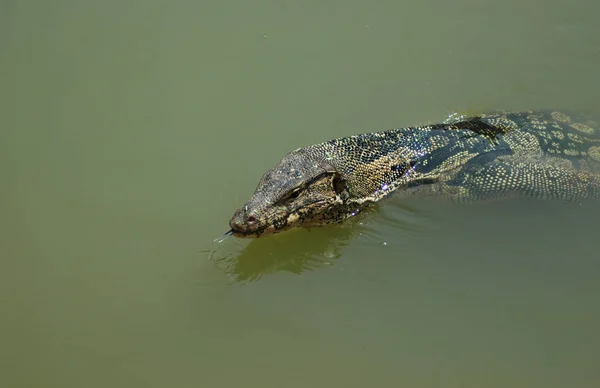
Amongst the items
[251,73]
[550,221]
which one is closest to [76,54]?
[251,73]

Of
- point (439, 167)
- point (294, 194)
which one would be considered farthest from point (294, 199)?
point (439, 167)

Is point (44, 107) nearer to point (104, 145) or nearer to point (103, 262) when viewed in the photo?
point (104, 145)

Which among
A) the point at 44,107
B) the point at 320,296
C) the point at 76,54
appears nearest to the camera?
Result: the point at 320,296

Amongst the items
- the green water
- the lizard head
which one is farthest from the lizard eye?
the green water

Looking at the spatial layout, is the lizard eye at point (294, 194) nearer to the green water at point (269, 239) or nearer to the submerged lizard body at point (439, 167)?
the submerged lizard body at point (439, 167)

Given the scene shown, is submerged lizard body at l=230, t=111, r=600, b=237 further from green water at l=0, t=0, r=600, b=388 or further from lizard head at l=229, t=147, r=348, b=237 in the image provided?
green water at l=0, t=0, r=600, b=388

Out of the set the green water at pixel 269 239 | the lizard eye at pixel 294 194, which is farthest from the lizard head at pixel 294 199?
the green water at pixel 269 239

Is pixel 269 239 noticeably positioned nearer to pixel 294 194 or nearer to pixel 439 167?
pixel 294 194
